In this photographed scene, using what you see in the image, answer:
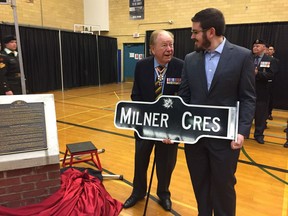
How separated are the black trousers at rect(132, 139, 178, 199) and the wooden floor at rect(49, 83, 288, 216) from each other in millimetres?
158

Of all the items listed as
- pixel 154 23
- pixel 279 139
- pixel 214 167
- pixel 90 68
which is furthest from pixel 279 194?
pixel 90 68

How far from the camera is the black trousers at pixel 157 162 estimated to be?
7.66ft

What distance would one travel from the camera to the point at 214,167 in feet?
5.46

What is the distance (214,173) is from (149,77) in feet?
3.33

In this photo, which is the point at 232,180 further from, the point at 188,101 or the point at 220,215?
the point at 188,101

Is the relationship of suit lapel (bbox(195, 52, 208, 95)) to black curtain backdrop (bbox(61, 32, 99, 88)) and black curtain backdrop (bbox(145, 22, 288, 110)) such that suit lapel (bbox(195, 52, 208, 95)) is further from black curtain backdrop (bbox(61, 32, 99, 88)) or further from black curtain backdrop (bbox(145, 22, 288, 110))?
black curtain backdrop (bbox(61, 32, 99, 88))

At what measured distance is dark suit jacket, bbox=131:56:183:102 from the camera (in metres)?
2.20

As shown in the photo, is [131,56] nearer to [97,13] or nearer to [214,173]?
[97,13]

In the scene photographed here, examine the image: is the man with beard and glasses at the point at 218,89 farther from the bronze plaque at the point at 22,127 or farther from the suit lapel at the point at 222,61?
the bronze plaque at the point at 22,127

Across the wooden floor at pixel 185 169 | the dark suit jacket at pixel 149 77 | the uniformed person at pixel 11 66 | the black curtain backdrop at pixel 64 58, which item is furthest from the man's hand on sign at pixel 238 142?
the black curtain backdrop at pixel 64 58

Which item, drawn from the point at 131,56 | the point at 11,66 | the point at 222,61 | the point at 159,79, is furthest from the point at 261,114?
the point at 131,56

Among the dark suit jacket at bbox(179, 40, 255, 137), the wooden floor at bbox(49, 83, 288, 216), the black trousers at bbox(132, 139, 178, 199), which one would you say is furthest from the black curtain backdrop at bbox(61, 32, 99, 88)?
the dark suit jacket at bbox(179, 40, 255, 137)

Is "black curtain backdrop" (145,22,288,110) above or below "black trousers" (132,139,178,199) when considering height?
above

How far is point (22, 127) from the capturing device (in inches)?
82.1
